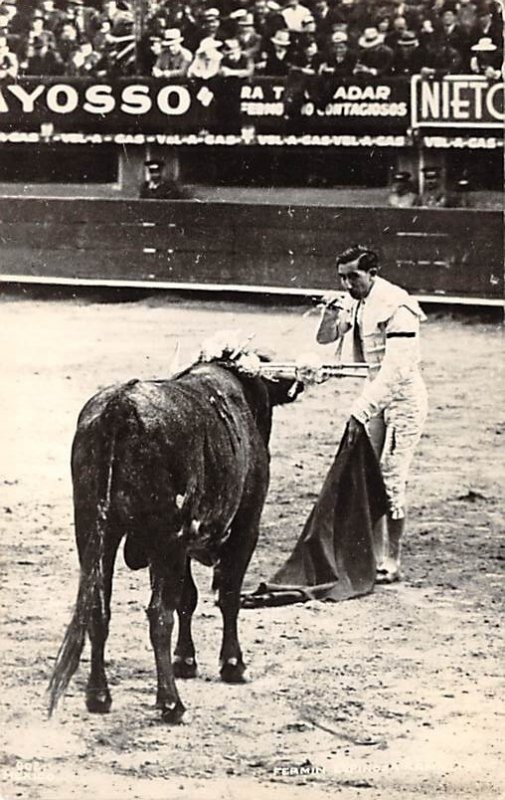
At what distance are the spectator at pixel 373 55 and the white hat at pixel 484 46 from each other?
0.70ft

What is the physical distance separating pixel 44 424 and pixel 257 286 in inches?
27.6

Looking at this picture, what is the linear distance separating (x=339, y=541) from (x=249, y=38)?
131 cm

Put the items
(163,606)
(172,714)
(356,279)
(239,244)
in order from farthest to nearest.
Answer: (239,244), (356,279), (172,714), (163,606)

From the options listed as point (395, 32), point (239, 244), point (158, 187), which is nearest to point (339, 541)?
point (239, 244)

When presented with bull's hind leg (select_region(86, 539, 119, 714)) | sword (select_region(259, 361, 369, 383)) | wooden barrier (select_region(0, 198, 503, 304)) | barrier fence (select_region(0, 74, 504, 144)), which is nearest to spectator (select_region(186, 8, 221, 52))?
barrier fence (select_region(0, 74, 504, 144))

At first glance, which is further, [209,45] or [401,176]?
[401,176]

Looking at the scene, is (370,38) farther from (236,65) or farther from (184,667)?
(184,667)

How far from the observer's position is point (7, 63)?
430 cm

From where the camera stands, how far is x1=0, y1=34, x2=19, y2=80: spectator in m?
4.29

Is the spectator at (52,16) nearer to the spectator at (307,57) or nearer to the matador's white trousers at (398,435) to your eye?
the spectator at (307,57)

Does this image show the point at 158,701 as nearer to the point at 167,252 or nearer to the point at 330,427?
the point at 330,427

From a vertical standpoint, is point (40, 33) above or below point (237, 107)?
above

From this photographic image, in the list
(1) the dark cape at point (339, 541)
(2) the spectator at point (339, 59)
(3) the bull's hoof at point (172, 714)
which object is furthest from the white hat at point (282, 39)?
(3) the bull's hoof at point (172, 714)

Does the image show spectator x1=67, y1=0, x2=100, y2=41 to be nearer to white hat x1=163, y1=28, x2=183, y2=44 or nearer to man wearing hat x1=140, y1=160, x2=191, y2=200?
white hat x1=163, y1=28, x2=183, y2=44
